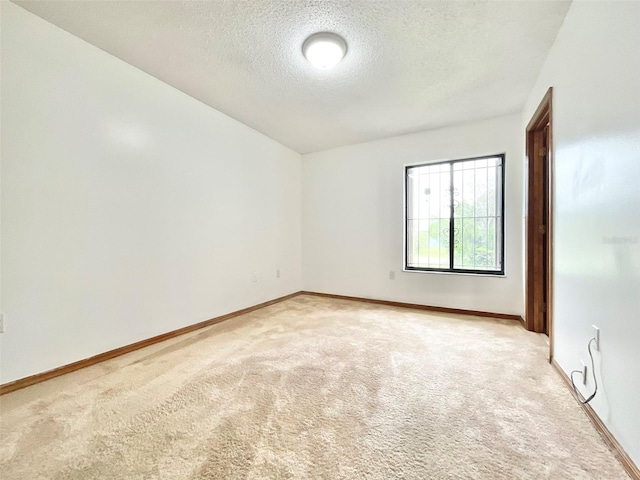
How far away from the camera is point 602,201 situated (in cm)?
136

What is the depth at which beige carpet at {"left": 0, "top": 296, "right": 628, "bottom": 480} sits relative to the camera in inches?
44.4

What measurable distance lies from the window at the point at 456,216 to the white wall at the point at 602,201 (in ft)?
5.11

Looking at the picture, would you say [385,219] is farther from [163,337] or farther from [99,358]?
[99,358]

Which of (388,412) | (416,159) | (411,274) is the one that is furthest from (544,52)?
(388,412)

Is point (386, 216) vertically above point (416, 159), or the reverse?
point (416, 159)

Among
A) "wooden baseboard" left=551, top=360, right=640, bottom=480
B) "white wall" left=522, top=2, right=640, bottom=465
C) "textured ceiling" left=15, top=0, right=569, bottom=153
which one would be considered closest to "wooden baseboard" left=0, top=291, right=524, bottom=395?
"white wall" left=522, top=2, right=640, bottom=465

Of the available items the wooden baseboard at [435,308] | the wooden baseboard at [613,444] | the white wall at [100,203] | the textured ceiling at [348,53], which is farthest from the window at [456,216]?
the white wall at [100,203]

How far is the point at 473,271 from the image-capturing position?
11.5ft

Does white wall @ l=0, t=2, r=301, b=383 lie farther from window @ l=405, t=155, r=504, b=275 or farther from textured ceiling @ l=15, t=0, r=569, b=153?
window @ l=405, t=155, r=504, b=275

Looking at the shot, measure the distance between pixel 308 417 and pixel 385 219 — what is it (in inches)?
122

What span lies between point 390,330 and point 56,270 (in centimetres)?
294

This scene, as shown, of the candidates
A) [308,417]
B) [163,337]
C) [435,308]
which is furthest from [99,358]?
[435,308]

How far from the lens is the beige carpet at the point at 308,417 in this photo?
3.70 ft

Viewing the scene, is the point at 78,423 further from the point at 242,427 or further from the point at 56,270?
the point at 56,270
